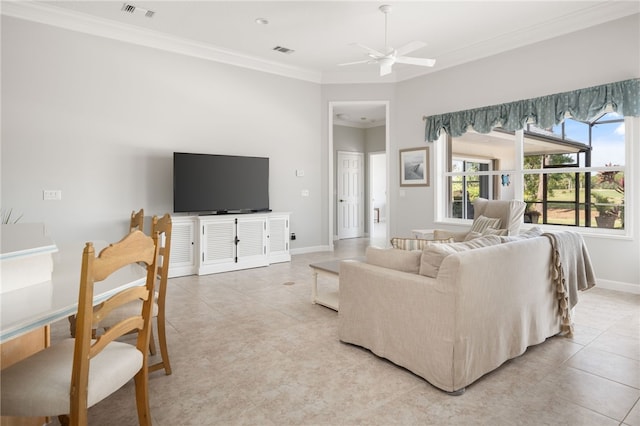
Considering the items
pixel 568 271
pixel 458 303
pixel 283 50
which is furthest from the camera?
pixel 283 50

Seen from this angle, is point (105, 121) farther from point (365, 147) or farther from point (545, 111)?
point (365, 147)

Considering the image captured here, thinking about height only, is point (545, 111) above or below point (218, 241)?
above

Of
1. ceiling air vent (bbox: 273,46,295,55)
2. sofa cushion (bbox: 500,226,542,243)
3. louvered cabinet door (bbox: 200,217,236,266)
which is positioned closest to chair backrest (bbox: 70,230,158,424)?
sofa cushion (bbox: 500,226,542,243)

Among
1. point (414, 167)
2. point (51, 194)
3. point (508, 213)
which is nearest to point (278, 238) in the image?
point (414, 167)

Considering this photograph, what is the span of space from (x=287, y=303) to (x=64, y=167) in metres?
3.20

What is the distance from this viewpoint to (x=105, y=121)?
4770mm

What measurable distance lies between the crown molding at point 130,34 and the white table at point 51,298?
3.92 meters

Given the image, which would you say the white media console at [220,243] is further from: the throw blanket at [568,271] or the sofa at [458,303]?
the throw blanket at [568,271]

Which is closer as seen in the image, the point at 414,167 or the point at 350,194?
the point at 414,167

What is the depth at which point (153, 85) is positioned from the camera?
5113 mm

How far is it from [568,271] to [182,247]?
172 inches

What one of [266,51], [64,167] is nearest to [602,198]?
[266,51]

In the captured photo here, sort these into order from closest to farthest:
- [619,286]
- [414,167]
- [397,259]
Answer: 1. [397,259]
2. [619,286]
3. [414,167]

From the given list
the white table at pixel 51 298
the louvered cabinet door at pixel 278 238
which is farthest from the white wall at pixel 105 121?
the white table at pixel 51 298
